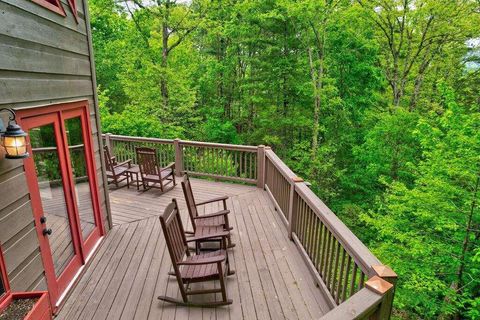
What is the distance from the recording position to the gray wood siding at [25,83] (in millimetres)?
2148

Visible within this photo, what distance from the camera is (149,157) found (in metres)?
5.84

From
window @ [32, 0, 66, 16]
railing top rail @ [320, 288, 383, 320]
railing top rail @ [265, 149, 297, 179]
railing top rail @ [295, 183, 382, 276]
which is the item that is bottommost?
railing top rail @ [320, 288, 383, 320]

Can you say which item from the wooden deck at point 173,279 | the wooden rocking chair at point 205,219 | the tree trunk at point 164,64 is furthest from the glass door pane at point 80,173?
the tree trunk at point 164,64

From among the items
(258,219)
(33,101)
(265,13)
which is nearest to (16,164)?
(33,101)

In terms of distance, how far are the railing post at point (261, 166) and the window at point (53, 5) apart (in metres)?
3.89

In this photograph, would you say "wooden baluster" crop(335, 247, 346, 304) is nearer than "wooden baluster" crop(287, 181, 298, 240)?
Yes

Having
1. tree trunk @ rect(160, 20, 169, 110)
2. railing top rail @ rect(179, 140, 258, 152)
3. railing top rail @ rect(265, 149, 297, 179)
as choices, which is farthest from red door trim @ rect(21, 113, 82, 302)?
tree trunk @ rect(160, 20, 169, 110)

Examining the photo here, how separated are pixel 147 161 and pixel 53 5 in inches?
136

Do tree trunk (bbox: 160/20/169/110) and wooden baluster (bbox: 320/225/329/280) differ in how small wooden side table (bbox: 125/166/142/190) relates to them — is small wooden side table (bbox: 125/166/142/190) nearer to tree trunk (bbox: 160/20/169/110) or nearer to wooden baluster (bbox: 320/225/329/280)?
wooden baluster (bbox: 320/225/329/280)

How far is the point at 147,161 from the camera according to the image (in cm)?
593

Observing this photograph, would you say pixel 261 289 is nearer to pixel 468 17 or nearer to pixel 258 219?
pixel 258 219

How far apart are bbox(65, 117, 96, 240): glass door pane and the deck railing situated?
2.75 metres

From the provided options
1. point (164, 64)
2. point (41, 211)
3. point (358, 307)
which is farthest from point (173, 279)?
point (164, 64)

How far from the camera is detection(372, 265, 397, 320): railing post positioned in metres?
1.72
